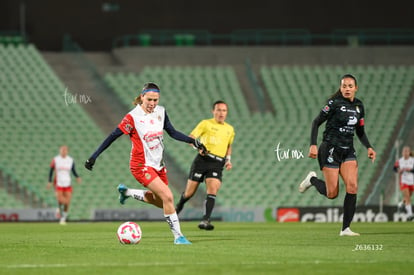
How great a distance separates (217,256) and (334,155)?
4.29 m

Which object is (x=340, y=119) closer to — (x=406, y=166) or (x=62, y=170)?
(x=406, y=166)

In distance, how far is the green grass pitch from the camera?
875cm

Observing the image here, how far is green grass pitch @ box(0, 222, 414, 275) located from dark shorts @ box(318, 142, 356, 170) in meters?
1.18

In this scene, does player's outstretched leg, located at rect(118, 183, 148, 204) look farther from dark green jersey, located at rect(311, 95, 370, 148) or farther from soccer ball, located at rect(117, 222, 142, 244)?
dark green jersey, located at rect(311, 95, 370, 148)

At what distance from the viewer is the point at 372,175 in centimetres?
2881

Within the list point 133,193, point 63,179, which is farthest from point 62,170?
point 133,193

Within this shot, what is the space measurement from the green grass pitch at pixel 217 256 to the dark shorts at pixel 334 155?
3.87 feet

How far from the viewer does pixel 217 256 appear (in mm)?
10273

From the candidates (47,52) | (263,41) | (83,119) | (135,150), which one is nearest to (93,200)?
(83,119)

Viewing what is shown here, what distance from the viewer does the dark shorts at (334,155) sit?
1396cm

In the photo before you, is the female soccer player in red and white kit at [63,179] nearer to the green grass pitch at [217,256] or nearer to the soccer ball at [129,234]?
the green grass pitch at [217,256]

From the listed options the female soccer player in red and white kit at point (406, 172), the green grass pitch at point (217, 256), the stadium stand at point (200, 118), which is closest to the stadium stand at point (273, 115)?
the stadium stand at point (200, 118)

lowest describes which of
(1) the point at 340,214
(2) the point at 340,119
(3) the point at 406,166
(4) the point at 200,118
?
(2) the point at 340,119

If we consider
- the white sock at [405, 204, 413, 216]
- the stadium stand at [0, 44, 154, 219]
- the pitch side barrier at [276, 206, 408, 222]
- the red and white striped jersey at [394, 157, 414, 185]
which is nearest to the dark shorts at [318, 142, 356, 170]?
the pitch side barrier at [276, 206, 408, 222]
